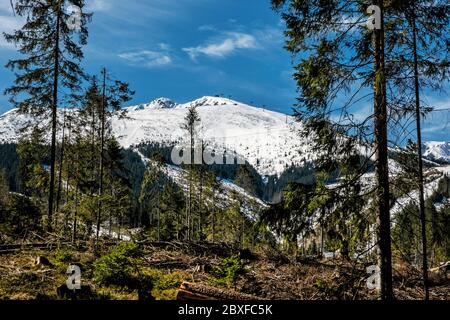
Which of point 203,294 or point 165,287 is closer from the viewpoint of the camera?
point 203,294

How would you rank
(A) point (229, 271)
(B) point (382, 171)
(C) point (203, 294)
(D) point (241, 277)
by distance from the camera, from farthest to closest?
(D) point (241, 277)
(A) point (229, 271)
(C) point (203, 294)
(B) point (382, 171)

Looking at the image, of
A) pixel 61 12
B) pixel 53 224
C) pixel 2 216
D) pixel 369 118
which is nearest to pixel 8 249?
pixel 2 216

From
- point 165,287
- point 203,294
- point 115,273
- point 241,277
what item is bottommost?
point 241,277

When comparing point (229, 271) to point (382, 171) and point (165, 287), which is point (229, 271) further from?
point (382, 171)

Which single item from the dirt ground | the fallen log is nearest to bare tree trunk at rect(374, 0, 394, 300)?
the dirt ground

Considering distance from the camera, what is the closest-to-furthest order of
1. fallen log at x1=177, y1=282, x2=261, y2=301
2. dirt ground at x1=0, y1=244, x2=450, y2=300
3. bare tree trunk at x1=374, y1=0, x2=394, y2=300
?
bare tree trunk at x1=374, y1=0, x2=394, y2=300 → fallen log at x1=177, y1=282, x2=261, y2=301 → dirt ground at x1=0, y1=244, x2=450, y2=300

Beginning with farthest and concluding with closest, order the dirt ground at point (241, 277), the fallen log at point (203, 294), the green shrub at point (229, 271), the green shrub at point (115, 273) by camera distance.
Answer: the green shrub at point (229, 271)
the green shrub at point (115, 273)
the dirt ground at point (241, 277)
the fallen log at point (203, 294)

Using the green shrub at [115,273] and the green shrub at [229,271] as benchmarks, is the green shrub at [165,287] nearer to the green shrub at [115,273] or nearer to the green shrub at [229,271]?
the green shrub at [115,273]

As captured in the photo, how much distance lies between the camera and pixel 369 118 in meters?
8.66

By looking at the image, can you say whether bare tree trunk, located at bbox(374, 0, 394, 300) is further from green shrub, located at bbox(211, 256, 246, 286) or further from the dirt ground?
green shrub, located at bbox(211, 256, 246, 286)

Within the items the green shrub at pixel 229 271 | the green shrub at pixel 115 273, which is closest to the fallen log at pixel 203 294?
the green shrub at pixel 115 273

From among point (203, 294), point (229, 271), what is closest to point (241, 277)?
point (229, 271)
